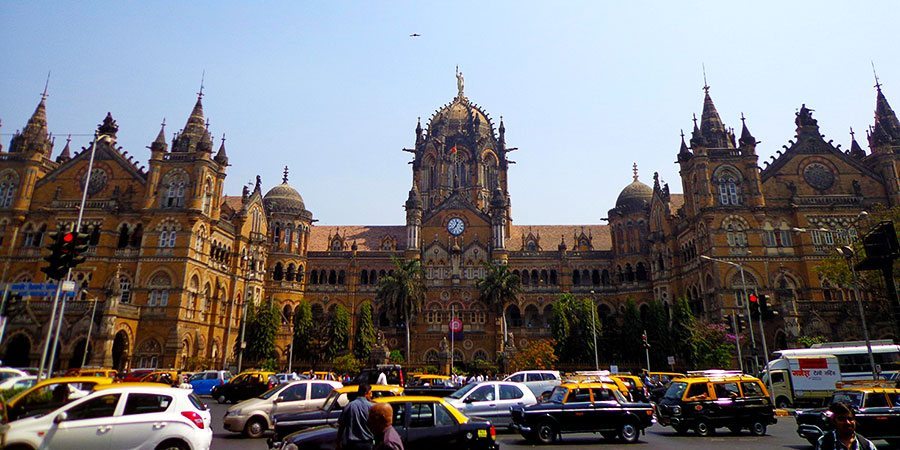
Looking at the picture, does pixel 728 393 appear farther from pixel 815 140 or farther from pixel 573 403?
pixel 815 140

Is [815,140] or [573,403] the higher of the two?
[815,140]

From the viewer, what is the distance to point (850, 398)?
1515 cm

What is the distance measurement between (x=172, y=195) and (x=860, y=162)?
66728 mm

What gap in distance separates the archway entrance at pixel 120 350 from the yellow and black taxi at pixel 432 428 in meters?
40.5

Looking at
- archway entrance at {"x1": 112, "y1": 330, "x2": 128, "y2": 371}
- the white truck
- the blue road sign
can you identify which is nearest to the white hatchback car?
the blue road sign

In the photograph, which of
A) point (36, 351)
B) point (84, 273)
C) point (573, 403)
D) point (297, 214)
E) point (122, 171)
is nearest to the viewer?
point (573, 403)

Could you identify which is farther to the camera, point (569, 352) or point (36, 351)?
point (569, 352)

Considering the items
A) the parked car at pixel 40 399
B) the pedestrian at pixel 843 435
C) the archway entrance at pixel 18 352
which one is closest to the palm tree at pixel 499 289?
the archway entrance at pixel 18 352

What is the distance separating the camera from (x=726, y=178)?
49500mm

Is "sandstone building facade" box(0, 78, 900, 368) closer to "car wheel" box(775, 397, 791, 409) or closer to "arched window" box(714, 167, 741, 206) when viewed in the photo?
"arched window" box(714, 167, 741, 206)

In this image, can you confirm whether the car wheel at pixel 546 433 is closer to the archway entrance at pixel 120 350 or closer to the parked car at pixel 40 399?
the parked car at pixel 40 399

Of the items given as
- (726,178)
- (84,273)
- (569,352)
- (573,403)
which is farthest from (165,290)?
(726,178)

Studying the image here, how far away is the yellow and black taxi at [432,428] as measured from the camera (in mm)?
11102

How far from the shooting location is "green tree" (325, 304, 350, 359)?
168 ft
